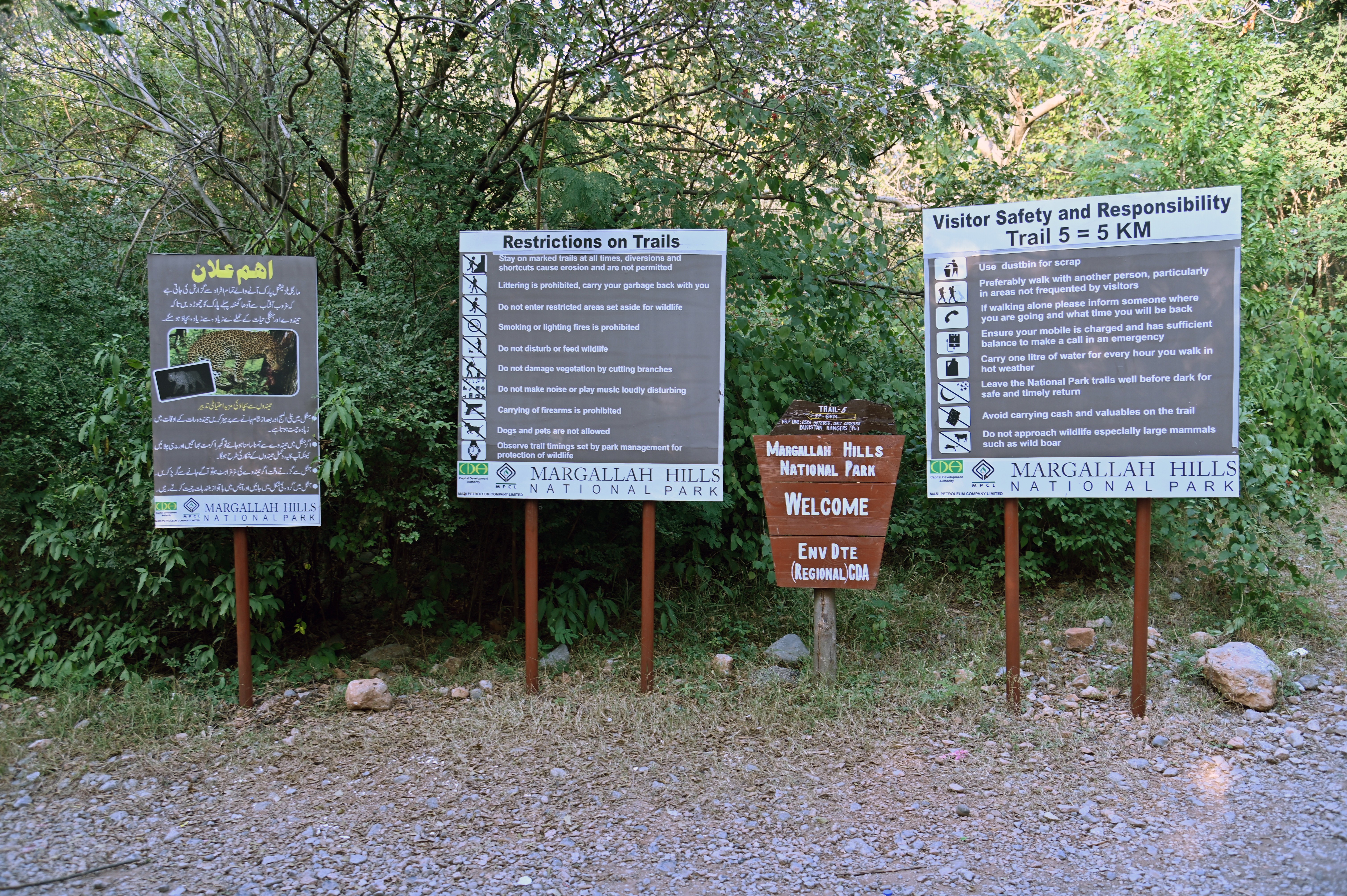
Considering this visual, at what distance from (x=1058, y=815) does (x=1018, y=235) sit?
105 inches

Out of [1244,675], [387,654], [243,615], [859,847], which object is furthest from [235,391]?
[1244,675]

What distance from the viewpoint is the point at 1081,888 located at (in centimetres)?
309

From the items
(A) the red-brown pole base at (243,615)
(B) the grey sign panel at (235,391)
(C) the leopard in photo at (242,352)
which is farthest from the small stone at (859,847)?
(C) the leopard in photo at (242,352)

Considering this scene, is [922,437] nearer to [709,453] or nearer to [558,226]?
[709,453]

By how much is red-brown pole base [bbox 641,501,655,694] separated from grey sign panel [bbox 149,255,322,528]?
1.71 meters

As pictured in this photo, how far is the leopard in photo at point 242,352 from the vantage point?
14.9 feet

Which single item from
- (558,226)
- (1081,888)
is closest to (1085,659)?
(1081,888)

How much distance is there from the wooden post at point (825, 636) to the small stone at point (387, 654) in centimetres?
247

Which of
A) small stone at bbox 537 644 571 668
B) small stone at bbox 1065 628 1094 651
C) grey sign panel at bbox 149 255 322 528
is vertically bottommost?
small stone at bbox 537 644 571 668

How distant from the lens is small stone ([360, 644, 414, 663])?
532 centimetres

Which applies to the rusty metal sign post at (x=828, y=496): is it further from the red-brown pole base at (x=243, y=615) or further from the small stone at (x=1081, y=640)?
the red-brown pole base at (x=243, y=615)

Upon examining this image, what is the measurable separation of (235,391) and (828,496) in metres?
3.11

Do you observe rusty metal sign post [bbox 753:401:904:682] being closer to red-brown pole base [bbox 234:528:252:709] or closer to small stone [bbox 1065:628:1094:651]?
small stone [bbox 1065:628:1094:651]

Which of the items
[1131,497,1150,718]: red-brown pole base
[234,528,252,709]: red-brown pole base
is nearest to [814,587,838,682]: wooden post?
[1131,497,1150,718]: red-brown pole base
